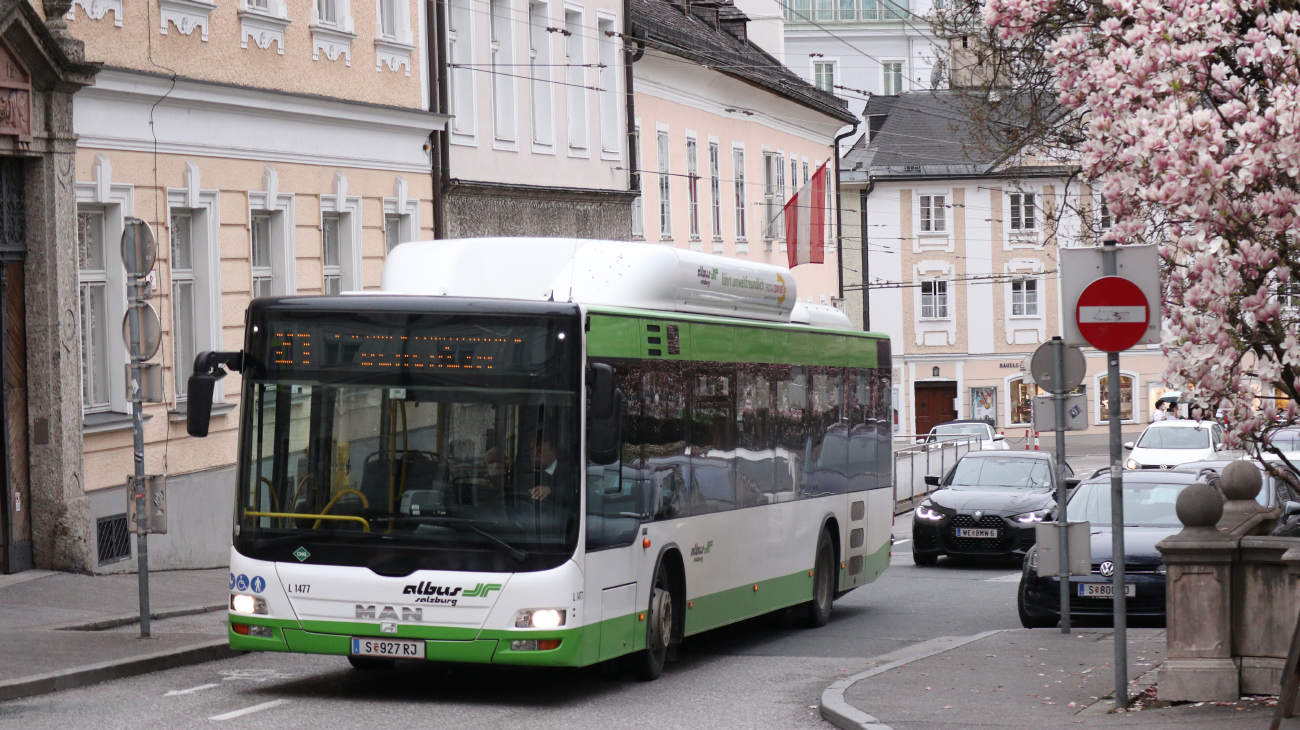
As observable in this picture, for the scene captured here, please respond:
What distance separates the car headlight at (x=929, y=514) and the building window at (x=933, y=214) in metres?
49.6

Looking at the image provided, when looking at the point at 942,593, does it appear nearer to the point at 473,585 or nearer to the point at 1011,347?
the point at 473,585

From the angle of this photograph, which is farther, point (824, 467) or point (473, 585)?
point (824, 467)

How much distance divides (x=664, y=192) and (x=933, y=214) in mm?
36272

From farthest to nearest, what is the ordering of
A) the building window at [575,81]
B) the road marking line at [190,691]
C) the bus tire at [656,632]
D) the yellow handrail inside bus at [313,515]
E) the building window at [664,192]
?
1. the building window at [664,192]
2. the building window at [575,81]
3. the bus tire at [656,632]
4. the road marking line at [190,691]
5. the yellow handrail inside bus at [313,515]

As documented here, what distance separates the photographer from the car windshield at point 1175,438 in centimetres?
4134

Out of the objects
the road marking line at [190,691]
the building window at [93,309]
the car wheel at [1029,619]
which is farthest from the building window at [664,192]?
the road marking line at [190,691]

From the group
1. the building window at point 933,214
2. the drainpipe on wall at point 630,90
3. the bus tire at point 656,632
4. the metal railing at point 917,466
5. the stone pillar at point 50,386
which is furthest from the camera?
the building window at point 933,214

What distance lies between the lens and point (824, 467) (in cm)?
1744

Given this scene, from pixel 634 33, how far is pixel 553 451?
2595 cm

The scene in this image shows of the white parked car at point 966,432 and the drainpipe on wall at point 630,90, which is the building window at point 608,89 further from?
the white parked car at point 966,432

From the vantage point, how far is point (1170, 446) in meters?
41.4

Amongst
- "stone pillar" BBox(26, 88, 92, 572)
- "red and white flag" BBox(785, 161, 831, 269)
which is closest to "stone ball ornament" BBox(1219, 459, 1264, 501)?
"stone pillar" BBox(26, 88, 92, 572)

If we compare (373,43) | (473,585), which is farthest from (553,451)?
(373,43)

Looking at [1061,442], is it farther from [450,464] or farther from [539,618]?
[450,464]
